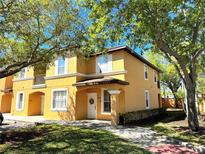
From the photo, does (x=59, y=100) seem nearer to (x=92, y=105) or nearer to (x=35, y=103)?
(x=92, y=105)

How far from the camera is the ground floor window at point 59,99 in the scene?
18722mm

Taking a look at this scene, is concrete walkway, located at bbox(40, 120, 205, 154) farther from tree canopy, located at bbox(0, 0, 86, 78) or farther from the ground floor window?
the ground floor window

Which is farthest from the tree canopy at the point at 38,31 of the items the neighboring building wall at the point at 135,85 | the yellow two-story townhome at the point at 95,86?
the neighboring building wall at the point at 135,85

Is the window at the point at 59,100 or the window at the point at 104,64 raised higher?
the window at the point at 104,64

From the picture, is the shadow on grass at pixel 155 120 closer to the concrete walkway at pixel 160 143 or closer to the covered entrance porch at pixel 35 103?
the concrete walkway at pixel 160 143

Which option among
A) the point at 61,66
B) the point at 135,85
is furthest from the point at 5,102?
the point at 135,85

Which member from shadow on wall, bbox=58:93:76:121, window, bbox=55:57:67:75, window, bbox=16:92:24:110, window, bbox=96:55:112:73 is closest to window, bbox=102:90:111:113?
window, bbox=96:55:112:73

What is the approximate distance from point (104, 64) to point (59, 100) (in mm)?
6307

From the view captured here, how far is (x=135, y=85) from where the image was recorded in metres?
19.1

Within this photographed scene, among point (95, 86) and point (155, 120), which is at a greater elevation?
point (95, 86)

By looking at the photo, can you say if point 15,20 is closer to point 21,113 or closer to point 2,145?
A: point 2,145

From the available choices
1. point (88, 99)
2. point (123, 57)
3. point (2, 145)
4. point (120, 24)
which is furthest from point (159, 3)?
point (88, 99)

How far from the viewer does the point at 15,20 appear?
10.6 meters

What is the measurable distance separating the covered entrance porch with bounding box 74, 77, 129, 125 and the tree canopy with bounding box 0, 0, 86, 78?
437cm
